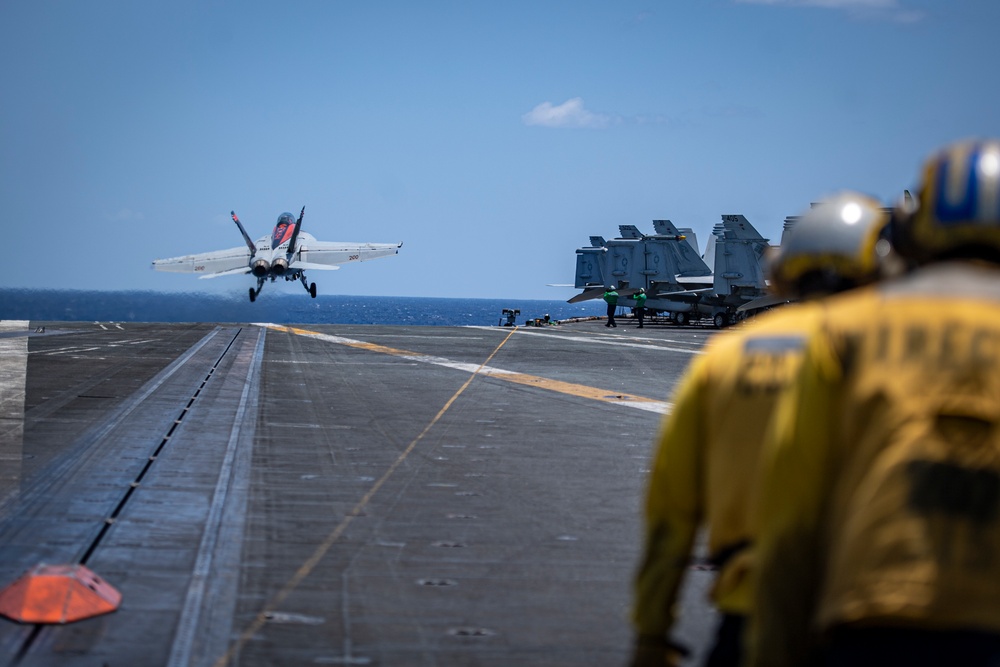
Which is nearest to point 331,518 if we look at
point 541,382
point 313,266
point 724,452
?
point 724,452

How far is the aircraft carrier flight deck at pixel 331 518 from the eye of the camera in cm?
529

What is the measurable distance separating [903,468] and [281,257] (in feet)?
177

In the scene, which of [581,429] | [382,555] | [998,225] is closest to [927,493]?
[998,225]

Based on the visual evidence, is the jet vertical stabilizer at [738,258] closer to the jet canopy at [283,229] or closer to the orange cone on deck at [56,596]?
the jet canopy at [283,229]

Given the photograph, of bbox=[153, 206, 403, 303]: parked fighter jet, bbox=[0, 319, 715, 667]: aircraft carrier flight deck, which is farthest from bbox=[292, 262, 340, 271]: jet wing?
bbox=[0, 319, 715, 667]: aircraft carrier flight deck

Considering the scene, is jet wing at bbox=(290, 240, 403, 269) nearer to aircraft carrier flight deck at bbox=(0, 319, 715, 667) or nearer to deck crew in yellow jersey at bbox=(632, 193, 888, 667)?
aircraft carrier flight deck at bbox=(0, 319, 715, 667)

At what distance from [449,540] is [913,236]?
5373mm

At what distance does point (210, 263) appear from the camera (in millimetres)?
60125

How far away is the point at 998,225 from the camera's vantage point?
2297mm

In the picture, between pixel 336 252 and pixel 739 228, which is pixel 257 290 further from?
pixel 739 228

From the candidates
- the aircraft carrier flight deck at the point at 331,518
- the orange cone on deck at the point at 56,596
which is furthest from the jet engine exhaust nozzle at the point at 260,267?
the orange cone on deck at the point at 56,596

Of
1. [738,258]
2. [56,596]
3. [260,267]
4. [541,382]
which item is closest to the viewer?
[56,596]

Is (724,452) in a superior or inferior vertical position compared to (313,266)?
inferior

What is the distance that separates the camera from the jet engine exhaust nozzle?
53781 mm
